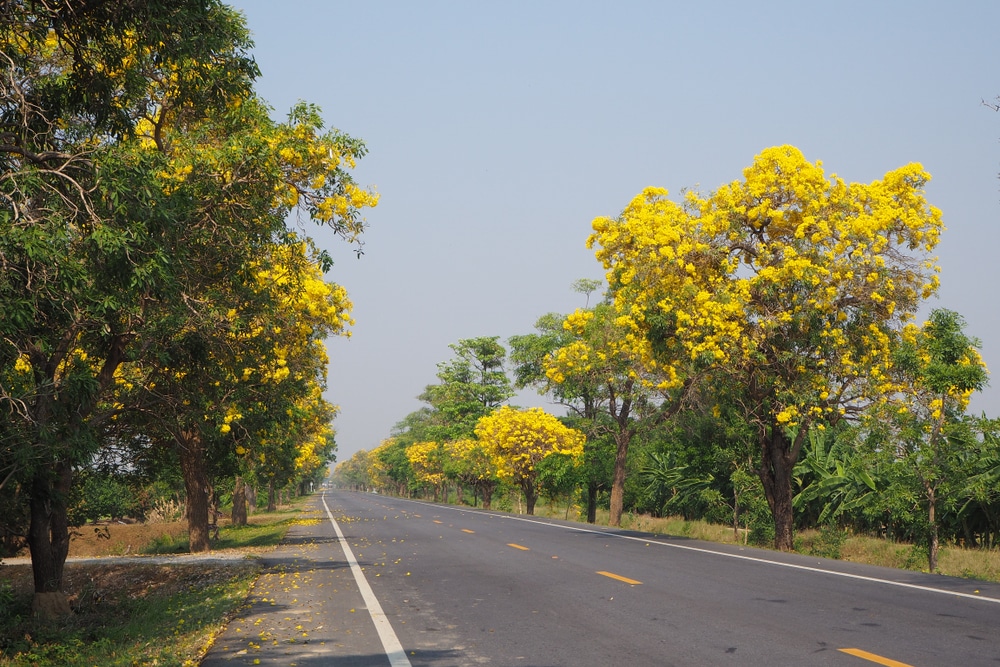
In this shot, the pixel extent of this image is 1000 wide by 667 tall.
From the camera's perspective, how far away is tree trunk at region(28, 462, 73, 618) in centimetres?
1445

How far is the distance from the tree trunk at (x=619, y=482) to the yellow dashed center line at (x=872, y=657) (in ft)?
116

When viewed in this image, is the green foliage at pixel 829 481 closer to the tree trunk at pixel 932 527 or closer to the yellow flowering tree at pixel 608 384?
the yellow flowering tree at pixel 608 384

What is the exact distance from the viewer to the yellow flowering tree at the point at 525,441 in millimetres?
53000

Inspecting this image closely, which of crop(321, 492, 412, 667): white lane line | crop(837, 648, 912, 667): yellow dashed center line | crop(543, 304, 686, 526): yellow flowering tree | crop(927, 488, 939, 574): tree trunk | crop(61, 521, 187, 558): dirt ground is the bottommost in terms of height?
crop(61, 521, 187, 558): dirt ground

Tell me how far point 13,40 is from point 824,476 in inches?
1085

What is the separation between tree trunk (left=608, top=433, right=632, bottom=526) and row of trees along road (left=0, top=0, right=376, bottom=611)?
1002 inches

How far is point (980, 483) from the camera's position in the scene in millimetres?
17625

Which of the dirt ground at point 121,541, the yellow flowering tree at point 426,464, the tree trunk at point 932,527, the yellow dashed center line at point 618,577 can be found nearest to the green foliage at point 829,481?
the tree trunk at point 932,527

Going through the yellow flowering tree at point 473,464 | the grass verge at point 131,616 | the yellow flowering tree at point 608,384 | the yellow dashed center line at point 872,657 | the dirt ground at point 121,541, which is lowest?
the dirt ground at point 121,541

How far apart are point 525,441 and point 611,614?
1725 inches

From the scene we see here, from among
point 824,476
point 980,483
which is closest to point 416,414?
point 824,476

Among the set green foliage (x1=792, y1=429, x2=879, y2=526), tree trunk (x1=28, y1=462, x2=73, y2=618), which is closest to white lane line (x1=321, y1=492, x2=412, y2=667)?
tree trunk (x1=28, y1=462, x2=73, y2=618)

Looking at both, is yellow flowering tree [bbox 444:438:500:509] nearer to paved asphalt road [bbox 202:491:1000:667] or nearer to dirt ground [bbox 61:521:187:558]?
dirt ground [bbox 61:521:187:558]

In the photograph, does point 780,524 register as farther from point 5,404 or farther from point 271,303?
point 5,404
